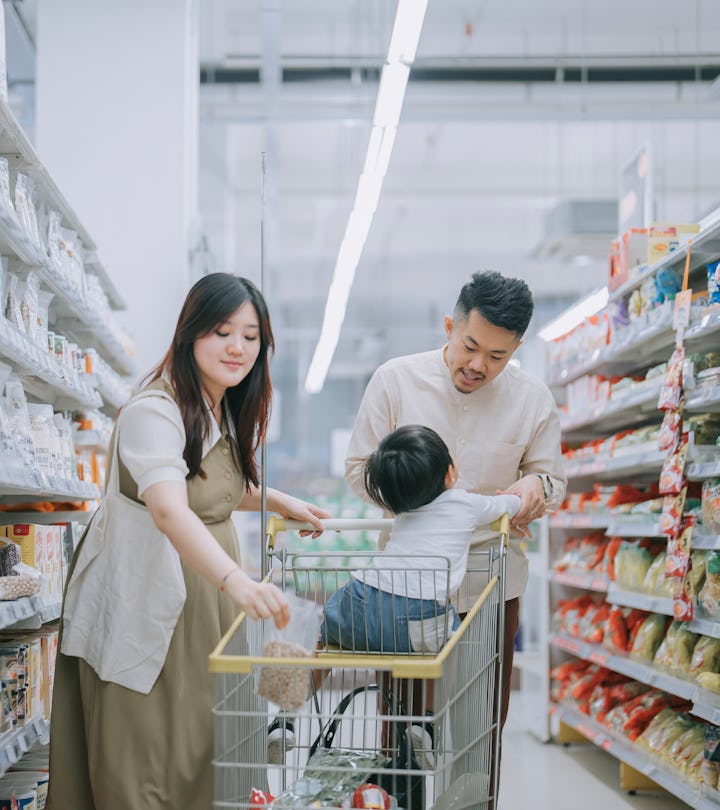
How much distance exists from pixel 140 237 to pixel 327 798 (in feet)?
17.3

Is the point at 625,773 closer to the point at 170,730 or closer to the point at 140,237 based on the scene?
the point at 170,730

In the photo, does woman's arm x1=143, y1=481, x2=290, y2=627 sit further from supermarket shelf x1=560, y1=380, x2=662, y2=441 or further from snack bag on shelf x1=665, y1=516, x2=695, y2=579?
supermarket shelf x1=560, y1=380, x2=662, y2=441

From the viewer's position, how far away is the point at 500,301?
2.99 meters

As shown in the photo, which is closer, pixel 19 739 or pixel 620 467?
pixel 19 739

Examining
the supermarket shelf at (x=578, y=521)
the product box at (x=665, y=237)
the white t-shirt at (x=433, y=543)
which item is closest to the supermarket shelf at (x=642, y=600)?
the supermarket shelf at (x=578, y=521)

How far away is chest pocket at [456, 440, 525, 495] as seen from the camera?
3131 mm

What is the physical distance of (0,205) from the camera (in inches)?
107

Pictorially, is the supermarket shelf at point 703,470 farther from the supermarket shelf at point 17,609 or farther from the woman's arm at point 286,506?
the supermarket shelf at point 17,609

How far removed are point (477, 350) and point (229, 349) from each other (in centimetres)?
90

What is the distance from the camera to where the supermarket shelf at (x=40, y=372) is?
291cm

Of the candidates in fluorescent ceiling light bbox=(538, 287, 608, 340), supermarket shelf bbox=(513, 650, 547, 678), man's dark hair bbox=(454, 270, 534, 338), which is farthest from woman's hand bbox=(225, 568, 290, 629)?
fluorescent ceiling light bbox=(538, 287, 608, 340)

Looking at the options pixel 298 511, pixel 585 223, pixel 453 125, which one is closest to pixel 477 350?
pixel 298 511

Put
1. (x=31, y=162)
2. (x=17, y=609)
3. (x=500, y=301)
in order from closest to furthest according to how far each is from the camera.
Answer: (x=17, y=609) → (x=500, y=301) → (x=31, y=162)

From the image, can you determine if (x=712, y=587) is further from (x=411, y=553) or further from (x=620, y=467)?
(x=411, y=553)
